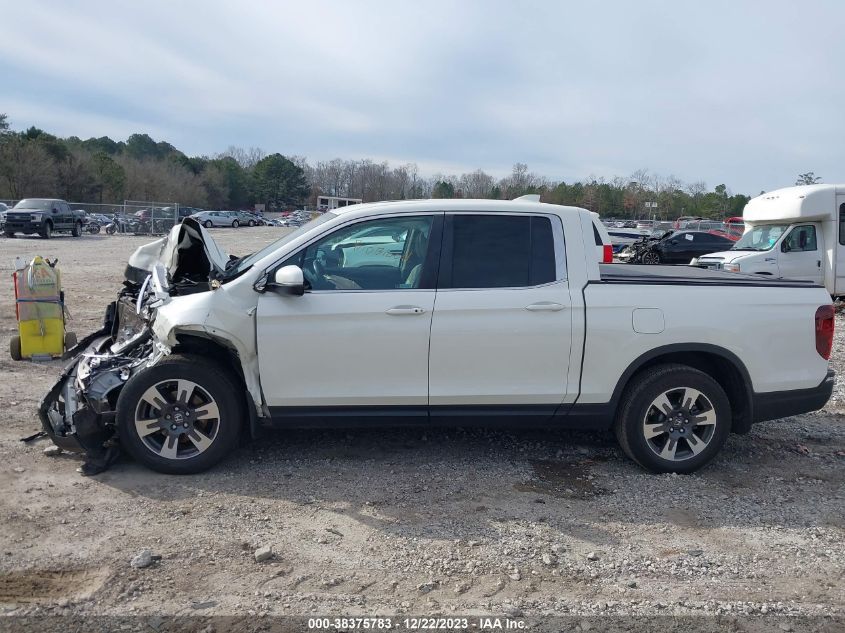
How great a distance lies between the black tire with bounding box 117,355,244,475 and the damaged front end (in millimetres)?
151

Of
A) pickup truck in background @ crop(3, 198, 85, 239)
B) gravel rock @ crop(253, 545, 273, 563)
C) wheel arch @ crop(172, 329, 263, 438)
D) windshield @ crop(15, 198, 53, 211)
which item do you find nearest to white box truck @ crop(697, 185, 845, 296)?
wheel arch @ crop(172, 329, 263, 438)

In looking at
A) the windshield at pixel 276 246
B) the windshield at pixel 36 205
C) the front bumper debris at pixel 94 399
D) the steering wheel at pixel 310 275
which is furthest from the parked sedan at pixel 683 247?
the windshield at pixel 36 205

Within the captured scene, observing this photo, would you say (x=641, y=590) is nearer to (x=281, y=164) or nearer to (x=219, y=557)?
(x=219, y=557)

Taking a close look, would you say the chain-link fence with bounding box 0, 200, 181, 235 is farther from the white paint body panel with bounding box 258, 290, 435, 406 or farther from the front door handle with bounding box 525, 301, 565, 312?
the front door handle with bounding box 525, 301, 565, 312

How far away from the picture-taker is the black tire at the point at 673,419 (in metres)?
4.77

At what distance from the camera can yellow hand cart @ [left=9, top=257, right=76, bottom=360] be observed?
7.56 meters

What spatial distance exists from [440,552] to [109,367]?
2.81 meters

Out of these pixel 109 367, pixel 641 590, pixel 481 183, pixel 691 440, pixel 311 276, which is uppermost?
pixel 481 183

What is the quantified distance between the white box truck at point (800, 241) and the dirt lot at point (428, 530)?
32.1 feet

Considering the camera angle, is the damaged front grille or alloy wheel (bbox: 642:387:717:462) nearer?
the damaged front grille

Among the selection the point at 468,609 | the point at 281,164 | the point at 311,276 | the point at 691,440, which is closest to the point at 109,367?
the point at 311,276

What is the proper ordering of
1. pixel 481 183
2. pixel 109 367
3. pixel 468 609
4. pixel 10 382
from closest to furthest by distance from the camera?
pixel 468 609
pixel 109 367
pixel 10 382
pixel 481 183

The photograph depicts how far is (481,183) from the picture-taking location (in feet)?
254

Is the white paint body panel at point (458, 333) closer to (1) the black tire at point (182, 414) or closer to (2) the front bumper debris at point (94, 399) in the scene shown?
(1) the black tire at point (182, 414)
